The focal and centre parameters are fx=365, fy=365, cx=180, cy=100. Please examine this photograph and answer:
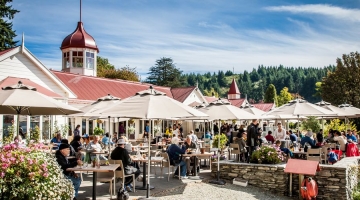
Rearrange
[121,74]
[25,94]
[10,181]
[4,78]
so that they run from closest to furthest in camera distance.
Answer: [10,181]
[25,94]
[4,78]
[121,74]

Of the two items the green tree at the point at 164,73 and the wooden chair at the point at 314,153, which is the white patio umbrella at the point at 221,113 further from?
the green tree at the point at 164,73

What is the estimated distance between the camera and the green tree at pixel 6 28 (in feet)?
107

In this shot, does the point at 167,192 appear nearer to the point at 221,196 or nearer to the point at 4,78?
the point at 221,196

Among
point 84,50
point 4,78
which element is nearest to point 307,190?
point 4,78

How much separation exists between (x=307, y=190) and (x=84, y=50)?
2889cm

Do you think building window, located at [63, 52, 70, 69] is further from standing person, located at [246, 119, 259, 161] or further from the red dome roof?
standing person, located at [246, 119, 259, 161]

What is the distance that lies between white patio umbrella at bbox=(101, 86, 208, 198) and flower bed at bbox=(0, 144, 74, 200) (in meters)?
2.32

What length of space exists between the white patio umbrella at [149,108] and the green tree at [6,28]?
26.8 m

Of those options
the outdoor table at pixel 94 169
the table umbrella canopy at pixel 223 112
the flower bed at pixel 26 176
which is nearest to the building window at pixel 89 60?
the table umbrella canopy at pixel 223 112

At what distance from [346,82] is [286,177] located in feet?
126

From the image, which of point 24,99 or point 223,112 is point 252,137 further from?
point 24,99

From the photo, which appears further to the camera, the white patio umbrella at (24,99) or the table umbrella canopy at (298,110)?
the table umbrella canopy at (298,110)

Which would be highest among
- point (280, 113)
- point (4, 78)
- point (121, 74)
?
point (121, 74)

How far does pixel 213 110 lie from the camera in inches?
530
